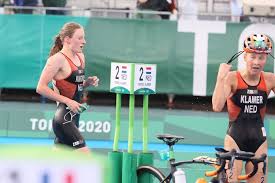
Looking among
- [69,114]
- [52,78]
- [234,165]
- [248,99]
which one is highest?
[52,78]

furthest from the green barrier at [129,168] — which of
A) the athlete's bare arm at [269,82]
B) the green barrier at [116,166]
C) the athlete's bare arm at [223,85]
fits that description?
the athlete's bare arm at [269,82]

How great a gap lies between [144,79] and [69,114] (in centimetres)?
82

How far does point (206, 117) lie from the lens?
1170 centimetres

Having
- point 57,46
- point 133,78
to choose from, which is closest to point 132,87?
point 133,78

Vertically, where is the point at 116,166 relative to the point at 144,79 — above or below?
below

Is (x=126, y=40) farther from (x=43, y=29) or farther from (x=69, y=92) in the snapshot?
(x=69, y=92)

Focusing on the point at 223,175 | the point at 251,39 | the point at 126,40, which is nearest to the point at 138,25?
the point at 126,40

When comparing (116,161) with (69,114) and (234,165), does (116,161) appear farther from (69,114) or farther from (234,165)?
(234,165)

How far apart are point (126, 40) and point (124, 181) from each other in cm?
554

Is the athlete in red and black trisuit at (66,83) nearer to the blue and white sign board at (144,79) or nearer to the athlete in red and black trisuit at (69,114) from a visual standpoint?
the athlete in red and black trisuit at (69,114)

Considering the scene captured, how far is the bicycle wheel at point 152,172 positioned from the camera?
6.74 m

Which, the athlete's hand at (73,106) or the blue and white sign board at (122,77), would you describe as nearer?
the blue and white sign board at (122,77)

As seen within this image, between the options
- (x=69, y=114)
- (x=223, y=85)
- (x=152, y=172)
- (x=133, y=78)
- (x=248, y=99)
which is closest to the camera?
(x=223, y=85)

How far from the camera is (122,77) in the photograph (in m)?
7.21
